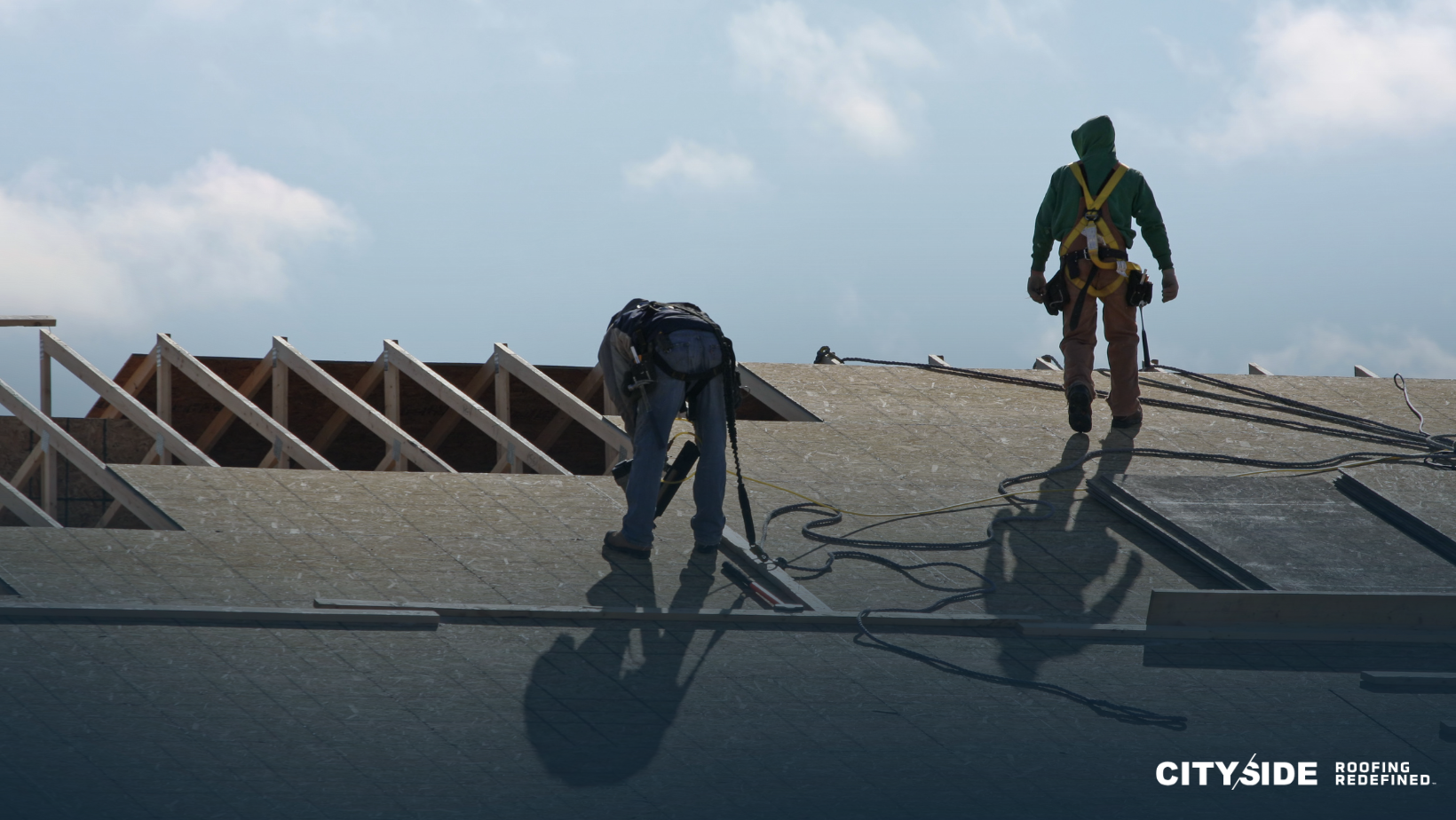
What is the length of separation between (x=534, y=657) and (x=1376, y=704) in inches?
98.1

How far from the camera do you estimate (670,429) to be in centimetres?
487

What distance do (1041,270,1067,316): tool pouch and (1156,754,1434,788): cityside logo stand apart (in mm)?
3676

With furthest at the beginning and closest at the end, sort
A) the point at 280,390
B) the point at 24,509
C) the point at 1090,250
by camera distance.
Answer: the point at 280,390 < the point at 1090,250 < the point at 24,509

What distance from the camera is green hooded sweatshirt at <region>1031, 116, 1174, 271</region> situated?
669 centimetres

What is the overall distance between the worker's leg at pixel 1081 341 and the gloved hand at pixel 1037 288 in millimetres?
141

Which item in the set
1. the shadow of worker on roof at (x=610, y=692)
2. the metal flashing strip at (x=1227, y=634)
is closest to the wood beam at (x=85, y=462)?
the shadow of worker on roof at (x=610, y=692)

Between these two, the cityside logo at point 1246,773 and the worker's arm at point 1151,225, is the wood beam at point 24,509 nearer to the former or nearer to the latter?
the cityside logo at point 1246,773

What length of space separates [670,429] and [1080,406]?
2755 mm

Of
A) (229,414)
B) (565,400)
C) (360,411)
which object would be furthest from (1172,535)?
(229,414)

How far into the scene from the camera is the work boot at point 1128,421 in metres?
7.10

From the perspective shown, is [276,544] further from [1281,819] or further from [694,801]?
[1281,819]

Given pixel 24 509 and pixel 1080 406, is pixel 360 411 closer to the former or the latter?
pixel 24 509

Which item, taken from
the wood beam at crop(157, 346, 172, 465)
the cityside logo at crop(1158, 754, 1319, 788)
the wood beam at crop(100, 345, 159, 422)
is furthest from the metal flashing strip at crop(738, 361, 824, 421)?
the wood beam at crop(100, 345, 159, 422)

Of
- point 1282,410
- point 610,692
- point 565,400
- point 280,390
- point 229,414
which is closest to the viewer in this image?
point 610,692
